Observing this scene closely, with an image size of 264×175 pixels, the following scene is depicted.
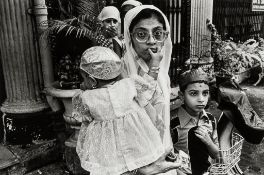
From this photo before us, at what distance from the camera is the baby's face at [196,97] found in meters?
2.45

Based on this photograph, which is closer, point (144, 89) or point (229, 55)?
point (144, 89)

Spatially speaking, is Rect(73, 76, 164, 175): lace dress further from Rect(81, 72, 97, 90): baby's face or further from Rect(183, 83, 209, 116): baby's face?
Rect(183, 83, 209, 116): baby's face

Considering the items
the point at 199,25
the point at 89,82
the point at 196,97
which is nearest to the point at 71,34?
the point at 196,97

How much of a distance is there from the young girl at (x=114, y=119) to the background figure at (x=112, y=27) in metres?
1.79

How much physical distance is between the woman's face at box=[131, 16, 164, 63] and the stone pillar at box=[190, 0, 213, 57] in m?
4.34

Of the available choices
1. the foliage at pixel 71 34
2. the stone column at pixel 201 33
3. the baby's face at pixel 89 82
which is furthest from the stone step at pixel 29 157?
the stone column at pixel 201 33

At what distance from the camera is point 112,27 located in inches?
145

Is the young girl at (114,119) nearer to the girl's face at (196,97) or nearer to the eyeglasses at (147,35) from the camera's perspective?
the eyeglasses at (147,35)

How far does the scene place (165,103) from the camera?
76.8 inches

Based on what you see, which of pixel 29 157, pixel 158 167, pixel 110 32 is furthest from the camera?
pixel 29 157

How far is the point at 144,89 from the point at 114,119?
26 cm

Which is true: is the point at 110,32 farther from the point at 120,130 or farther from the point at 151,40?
the point at 120,130

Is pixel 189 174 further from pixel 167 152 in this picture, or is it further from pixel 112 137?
pixel 112 137

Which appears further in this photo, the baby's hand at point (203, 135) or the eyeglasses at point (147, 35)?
the baby's hand at point (203, 135)
